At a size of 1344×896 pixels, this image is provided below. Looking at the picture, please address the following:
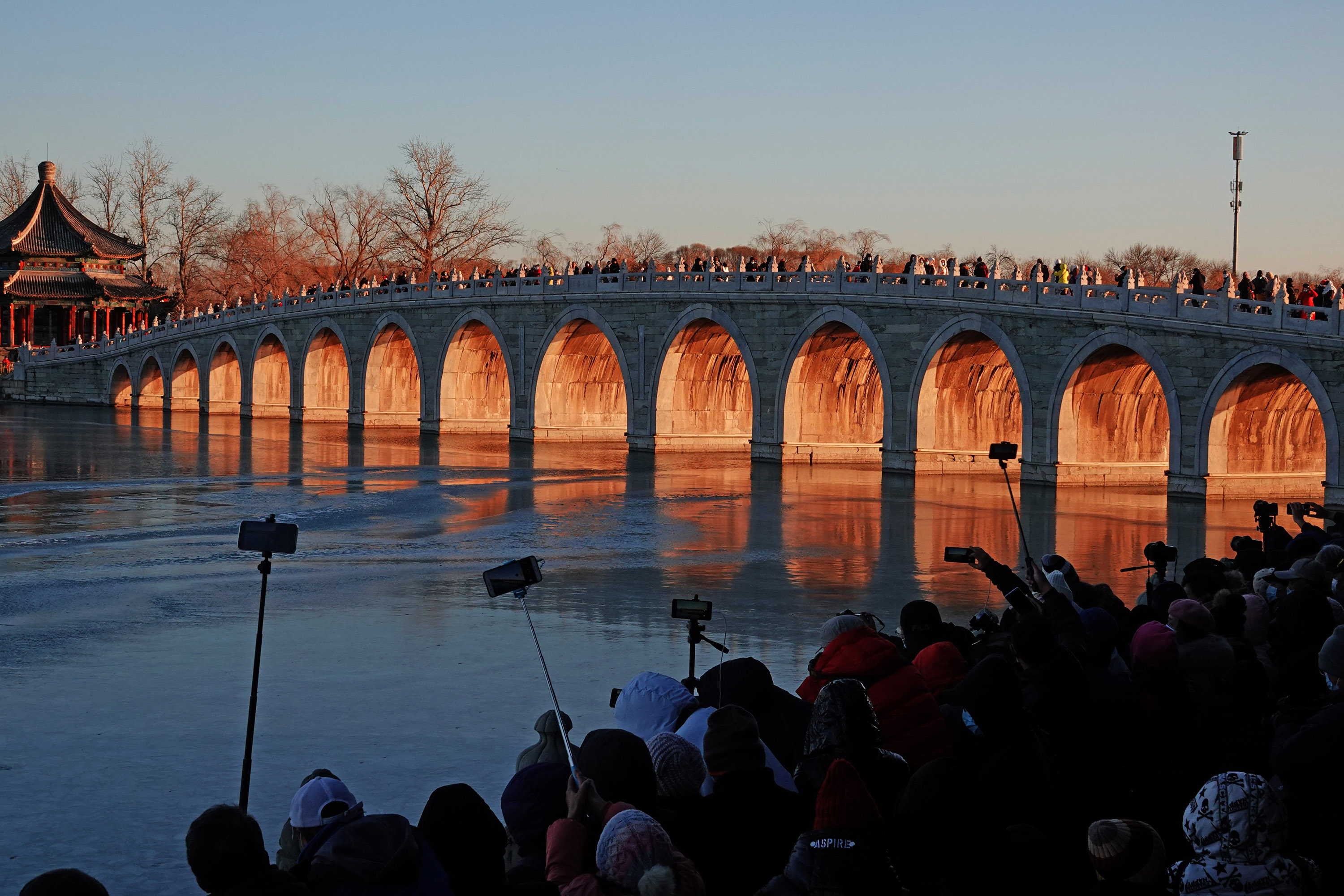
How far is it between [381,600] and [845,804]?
10.1 meters

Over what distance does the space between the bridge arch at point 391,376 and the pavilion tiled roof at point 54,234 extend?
85.4ft

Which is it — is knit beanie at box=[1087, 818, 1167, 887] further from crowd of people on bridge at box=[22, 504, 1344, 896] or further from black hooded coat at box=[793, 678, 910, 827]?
black hooded coat at box=[793, 678, 910, 827]

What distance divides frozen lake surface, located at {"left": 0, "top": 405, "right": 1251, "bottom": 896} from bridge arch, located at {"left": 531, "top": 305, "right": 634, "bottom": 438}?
11209 mm

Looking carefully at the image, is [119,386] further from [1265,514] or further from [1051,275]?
[1265,514]

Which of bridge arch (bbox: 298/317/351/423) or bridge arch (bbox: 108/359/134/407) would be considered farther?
bridge arch (bbox: 108/359/134/407)

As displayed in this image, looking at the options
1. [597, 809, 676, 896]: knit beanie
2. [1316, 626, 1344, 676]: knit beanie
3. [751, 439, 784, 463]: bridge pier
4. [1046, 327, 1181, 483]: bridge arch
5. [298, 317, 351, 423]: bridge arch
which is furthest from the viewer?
[298, 317, 351, 423]: bridge arch

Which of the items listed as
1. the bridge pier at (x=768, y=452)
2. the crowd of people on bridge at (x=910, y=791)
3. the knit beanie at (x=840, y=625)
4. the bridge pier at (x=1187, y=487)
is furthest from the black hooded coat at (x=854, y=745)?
the bridge pier at (x=768, y=452)

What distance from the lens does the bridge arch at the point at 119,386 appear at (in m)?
62.4

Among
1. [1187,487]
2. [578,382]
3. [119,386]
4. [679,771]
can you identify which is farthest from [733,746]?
[119,386]

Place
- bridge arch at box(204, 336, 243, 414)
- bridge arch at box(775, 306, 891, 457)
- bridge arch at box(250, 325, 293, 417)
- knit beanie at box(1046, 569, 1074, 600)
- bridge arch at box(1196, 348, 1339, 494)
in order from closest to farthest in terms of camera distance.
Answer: knit beanie at box(1046, 569, 1074, 600), bridge arch at box(1196, 348, 1339, 494), bridge arch at box(775, 306, 891, 457), bridge arch at box(250, 325, 293, 417), bridge arch at box(204, 336, 243, 414)

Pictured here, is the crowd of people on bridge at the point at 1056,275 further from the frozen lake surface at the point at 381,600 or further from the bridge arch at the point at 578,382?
the frozen lake surface at the point at 381,600

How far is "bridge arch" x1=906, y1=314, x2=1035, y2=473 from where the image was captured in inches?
1220

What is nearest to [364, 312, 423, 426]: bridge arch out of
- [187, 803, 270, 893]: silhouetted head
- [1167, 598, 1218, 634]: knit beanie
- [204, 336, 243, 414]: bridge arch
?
[204, 336, 243, 414]: bridge arch

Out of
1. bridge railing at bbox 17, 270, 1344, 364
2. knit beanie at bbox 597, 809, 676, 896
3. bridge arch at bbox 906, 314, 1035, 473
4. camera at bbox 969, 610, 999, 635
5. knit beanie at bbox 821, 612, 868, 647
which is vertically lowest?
knit beanie at bbox 597, 809, 676, 896
